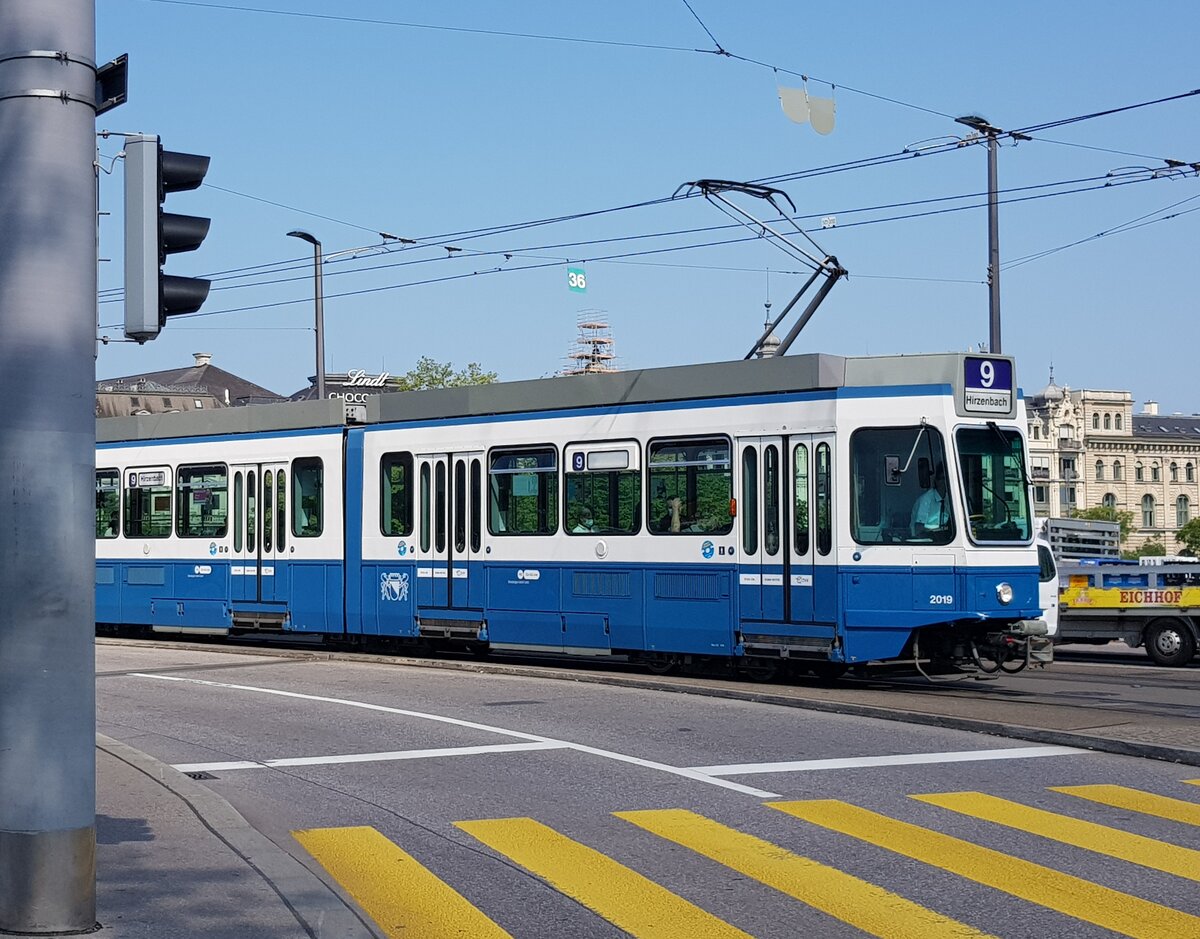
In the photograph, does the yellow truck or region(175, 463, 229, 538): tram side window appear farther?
region(175, 463, 229, 538): tram side window

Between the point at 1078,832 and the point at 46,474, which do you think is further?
the point at 1078,832

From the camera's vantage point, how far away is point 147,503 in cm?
2648

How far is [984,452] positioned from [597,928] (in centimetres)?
1106

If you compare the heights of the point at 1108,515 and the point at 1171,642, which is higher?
the point at 1108,515

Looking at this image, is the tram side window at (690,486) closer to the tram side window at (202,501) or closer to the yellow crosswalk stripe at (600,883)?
the tram side window at (202,501)

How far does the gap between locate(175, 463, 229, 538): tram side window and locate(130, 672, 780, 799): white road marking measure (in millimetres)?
5281

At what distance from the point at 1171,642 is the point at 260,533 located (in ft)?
44.4

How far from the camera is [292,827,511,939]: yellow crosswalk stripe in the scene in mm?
7168

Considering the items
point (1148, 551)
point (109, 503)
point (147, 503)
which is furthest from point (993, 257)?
point (1148, 551)

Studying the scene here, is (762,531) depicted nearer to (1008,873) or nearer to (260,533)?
(260,533)

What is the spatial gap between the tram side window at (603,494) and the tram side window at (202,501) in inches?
281

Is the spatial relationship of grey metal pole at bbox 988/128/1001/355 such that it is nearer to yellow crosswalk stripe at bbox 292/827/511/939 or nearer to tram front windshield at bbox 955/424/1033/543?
tram front windshield at bbox 955/424/1033/543

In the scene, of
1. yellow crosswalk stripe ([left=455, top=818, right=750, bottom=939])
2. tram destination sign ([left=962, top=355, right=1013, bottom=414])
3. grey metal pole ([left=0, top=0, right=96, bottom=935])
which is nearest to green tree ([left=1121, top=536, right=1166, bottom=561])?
tram destination sign ([left=962, top=355, right=1013, bottom=414])

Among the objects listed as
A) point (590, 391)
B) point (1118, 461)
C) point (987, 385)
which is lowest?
point (987, 385)
